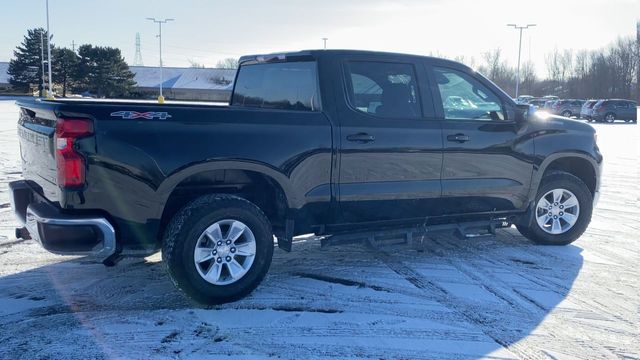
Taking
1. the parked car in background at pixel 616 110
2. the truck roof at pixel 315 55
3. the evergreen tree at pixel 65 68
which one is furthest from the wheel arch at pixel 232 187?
the evergreen tree at pixel 65 68

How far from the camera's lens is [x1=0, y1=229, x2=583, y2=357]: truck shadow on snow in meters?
3.84

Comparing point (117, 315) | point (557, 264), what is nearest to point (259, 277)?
point (117, 315)

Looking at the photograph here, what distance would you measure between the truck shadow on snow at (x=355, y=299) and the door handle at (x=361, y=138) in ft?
4.06

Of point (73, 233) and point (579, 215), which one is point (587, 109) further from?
point (73, 233)

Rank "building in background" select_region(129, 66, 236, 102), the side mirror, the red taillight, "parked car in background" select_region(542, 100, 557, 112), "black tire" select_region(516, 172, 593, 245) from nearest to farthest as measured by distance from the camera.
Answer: the red taillight < the side mirror < "black tire" select_region(516, 172, 593, 245) < "parked car in background" select_region(542, 100, 557, 112) < "building in background" select_region(129, 66, 236, 102)

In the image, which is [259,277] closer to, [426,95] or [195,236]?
[195,236]

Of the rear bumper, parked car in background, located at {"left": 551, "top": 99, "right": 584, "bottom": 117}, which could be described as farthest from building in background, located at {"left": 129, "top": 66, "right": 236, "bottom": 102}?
the rear bumper

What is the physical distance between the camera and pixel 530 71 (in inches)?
3228

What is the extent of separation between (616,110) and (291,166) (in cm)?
3840

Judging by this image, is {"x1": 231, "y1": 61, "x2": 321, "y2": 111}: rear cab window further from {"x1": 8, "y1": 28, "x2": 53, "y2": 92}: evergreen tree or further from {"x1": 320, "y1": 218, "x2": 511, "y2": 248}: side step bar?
{"x1": 8, "y1": 28, "x2": 53, "y2": 92}: evergreen tree

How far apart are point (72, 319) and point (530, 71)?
282 feet

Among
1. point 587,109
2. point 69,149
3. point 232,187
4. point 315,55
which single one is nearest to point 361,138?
point 315,55

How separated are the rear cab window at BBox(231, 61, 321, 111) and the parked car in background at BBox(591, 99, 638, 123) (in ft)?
121

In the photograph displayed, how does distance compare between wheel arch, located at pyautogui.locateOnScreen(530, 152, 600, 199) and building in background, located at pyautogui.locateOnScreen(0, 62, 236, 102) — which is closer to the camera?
wheel arch, located at pyautogui.locateOnScreen(530, 152, 600, 199)
